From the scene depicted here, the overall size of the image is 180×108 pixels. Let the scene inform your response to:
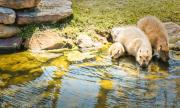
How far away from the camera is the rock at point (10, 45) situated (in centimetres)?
938

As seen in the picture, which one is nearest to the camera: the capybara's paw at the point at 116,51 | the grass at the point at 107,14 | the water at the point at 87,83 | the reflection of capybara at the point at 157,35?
the water at the point at 87,83

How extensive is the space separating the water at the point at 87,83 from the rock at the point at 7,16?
961 mm

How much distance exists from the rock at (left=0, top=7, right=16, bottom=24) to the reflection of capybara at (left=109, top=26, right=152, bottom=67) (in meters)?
2.39

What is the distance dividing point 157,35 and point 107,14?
256cm

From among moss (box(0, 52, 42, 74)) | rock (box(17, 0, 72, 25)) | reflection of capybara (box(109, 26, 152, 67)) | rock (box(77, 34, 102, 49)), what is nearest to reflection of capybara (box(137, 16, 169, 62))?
reflection of capybara (box(109, 26, 152, 67))

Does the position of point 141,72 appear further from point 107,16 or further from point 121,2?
point 121,2

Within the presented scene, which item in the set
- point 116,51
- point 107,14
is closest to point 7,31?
point 116,51

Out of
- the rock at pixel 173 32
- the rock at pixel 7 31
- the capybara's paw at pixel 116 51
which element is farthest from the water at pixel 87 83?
the rock at pixel 173 32

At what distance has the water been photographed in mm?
6531

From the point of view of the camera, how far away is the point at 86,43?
31.2 ft

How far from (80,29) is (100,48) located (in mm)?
1011

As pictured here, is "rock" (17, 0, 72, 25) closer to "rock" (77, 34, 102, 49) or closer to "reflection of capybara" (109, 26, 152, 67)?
"rock" (77, 34, 102, 49)

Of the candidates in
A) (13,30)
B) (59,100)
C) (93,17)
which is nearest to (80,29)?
(93,17)

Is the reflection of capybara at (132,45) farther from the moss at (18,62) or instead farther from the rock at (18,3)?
the rock at (18,3)
